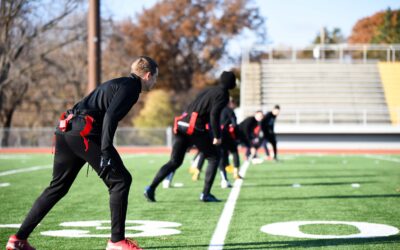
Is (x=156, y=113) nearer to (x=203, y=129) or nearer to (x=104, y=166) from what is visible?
(x=203, y=129)

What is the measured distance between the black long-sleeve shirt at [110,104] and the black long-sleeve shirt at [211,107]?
12.2 ft

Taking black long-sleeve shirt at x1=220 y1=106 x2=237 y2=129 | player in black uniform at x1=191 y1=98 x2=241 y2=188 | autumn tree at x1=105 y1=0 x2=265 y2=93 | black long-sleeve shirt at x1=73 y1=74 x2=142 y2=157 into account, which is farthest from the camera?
autumn tree at x1=105 y1=0 x2=265 y2=93

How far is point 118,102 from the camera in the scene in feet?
17.9

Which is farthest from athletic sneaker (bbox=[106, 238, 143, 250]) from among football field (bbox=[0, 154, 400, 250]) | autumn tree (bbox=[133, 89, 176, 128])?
autumn tree (bbox=[133, 89, 176, 128])

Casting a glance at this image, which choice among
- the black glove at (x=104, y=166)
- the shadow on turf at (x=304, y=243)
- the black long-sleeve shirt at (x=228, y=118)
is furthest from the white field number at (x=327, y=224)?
the black long-sleeve shirt at (x=228, y=118)

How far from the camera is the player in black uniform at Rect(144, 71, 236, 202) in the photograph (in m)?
9.47

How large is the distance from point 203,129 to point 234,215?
1.88 m

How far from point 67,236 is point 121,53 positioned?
4433 centimetres

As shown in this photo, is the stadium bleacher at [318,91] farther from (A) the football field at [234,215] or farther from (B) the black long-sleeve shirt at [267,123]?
(A) the football field at [234,215]

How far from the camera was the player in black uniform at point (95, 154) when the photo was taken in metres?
5.55

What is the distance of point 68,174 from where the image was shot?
5793 millimetres

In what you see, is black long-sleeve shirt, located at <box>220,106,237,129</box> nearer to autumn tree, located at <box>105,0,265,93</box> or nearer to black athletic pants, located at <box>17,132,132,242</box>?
black athletic pants, located at <box>17,132,132,242</box>

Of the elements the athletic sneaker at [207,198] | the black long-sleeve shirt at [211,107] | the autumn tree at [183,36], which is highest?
the autumn tree at [183,36]

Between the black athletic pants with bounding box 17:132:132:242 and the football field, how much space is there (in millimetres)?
441
